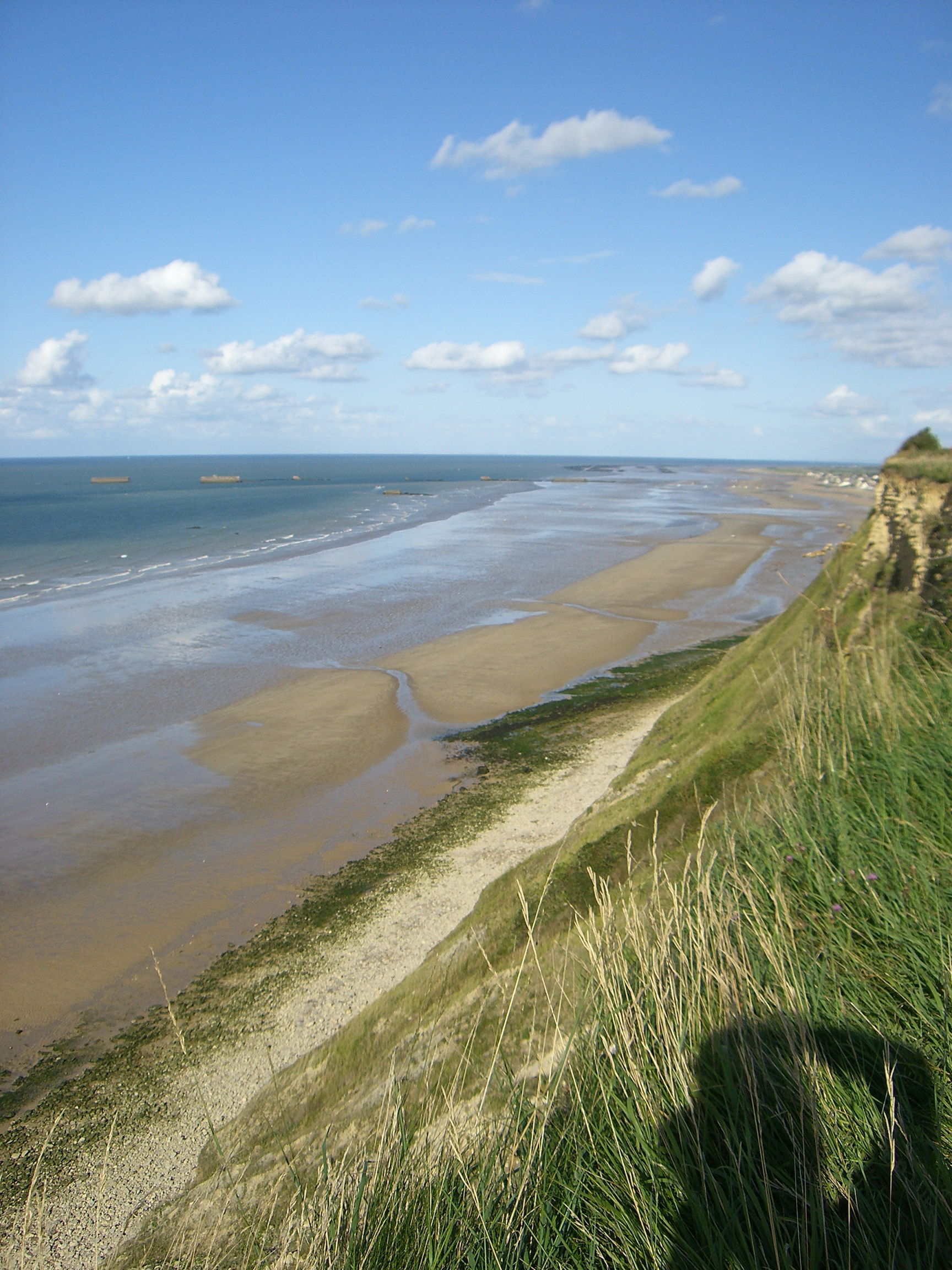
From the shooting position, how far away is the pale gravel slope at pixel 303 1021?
18.2ft

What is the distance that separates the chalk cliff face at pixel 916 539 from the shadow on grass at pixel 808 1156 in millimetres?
4144

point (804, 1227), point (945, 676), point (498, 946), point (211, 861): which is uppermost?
point (945, 676)

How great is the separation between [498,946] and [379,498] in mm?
85184

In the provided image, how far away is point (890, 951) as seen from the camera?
9.63ft

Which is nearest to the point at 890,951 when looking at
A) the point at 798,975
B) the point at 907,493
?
the point at 798,975

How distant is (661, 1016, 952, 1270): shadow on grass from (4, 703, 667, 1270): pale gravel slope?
211 cm

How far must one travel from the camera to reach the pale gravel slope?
554 centimetres

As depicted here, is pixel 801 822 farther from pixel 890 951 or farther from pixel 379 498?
pixel 379 498

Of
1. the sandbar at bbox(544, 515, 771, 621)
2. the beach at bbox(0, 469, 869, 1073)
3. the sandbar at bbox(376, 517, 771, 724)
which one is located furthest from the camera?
the sandbar at bbox(544, 515, 771, 621)

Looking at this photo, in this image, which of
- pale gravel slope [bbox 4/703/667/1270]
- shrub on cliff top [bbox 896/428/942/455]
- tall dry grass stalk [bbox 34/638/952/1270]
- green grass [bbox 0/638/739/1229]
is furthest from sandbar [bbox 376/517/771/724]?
tall dry grass stalk [bbox 34/638/952/1270]

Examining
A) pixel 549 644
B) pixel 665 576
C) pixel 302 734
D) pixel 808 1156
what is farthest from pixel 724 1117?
pixel 665 576

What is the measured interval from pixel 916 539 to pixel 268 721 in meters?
13.2

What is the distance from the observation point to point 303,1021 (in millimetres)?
7324

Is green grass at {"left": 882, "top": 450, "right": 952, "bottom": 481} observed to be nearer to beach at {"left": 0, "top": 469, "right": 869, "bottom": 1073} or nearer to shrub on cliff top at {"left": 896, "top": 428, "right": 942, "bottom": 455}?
shrub on cliff top at {"left": 896, "top": 428, "right": 942, "bottom": 455}
